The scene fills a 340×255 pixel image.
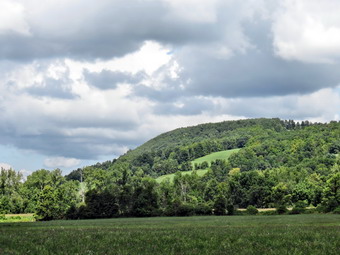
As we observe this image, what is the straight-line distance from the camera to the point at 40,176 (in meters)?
197

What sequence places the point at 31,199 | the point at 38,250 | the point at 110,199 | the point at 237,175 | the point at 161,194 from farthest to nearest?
the point at 237,175 → the point at 31,199 → the point at 161,194 → the point at 110,199 → the point at 38,250

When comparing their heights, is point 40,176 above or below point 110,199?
above

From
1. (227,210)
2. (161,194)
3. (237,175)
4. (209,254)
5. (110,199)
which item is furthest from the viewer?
A: (237,175)

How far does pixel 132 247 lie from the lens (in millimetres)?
21062

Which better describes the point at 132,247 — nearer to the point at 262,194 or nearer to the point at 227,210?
the point at 227,210

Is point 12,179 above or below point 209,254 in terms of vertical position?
above

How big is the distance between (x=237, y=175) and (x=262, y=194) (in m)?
17.1

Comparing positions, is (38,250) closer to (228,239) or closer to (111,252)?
(111,252)

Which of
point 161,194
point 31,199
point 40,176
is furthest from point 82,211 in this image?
point 40,176

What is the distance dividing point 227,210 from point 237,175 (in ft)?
205

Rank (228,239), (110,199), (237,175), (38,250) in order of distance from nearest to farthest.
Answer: (38,250) → (228,239) → (110,199) → (237,175)

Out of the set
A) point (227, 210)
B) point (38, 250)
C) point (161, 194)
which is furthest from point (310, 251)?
point (161, 194)

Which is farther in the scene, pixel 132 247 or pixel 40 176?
pixel 40 176

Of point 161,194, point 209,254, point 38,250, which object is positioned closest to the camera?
point 209,254
